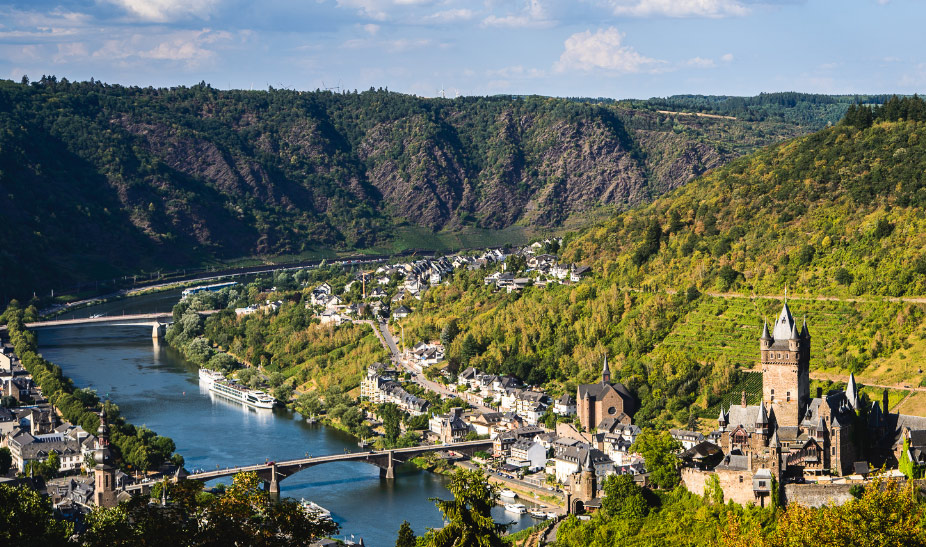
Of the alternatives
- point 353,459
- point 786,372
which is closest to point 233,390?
point 353,459

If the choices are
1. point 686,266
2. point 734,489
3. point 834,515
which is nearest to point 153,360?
point 686,266

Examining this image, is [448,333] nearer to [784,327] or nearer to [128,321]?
[128,321]

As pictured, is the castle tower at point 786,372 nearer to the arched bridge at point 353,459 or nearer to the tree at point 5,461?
the arched bridge at point 353,459

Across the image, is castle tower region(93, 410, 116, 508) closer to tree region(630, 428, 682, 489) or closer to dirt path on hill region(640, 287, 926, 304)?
tree region(630, 428, 682, 489)

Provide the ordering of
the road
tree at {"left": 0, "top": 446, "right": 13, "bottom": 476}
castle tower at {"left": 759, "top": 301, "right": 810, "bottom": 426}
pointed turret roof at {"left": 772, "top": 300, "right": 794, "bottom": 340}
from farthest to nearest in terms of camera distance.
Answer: the road
tree at {"left": 0, "top": 446, "right": 13, "bottom": 476}
pointed turret roof at {"left": 772, "top": 300, "right": 794, "bottom": 340}
castle tower at {"left": 759, "top": 301, "right": 810, "bottom": 426}

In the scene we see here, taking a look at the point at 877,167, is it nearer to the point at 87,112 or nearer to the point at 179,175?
the point at 179,175

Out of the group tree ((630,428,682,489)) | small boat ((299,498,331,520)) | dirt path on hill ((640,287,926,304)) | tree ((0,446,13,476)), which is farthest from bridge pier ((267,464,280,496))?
dirt path on hill ((640,287,926,304))

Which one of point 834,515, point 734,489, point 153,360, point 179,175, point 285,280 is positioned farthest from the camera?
point 179,175

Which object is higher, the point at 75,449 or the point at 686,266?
the point at 686,266
